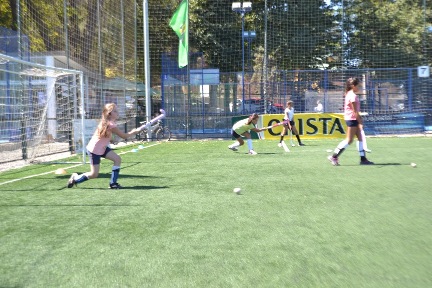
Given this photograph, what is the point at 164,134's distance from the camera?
1000 inches

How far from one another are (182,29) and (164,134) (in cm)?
575

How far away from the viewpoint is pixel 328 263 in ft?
14.3

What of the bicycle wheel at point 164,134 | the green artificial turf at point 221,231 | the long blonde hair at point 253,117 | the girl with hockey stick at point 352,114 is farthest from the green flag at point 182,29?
the green artificial turf at point 221,231

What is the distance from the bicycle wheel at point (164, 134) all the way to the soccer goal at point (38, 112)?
826 centimetres

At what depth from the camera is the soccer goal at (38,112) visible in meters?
13.7

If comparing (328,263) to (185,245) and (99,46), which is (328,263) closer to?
(185,245)

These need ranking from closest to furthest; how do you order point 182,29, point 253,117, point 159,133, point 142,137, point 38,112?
point 38,112
point 253,117
point 182,29
point 142,137
point 159,133

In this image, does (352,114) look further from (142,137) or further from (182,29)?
(142,137)

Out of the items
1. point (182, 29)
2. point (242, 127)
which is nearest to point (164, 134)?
point (182, 29)

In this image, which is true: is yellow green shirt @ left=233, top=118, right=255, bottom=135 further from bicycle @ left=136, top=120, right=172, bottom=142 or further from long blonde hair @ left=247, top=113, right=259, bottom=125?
bicycle @ left=136, top=120, right=172, bottom=142

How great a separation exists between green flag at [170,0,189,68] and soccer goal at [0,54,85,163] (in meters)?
6.05

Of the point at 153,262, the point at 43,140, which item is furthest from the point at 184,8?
the point at 153,262

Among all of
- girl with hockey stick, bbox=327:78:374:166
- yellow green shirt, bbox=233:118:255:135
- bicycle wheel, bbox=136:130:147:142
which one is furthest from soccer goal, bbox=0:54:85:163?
bicycle wheel, bbox=136:130:147:142

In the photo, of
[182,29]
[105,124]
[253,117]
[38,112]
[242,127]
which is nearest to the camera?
[105,124]
